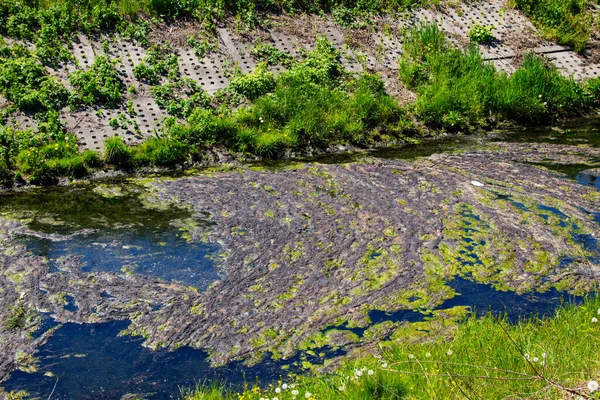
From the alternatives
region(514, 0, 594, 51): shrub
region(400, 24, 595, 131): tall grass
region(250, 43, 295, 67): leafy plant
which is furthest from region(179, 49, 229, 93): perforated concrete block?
region(514, 0, 594, 51): shrub

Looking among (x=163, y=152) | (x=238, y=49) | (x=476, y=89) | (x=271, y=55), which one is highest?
(x=238, y=49)

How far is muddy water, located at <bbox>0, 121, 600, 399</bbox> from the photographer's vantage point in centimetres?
548

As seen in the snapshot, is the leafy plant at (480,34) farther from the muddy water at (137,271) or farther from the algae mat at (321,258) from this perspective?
the algae mat at (321,258)

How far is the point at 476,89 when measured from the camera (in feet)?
45.0

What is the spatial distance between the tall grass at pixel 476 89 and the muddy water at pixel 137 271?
1953 mm

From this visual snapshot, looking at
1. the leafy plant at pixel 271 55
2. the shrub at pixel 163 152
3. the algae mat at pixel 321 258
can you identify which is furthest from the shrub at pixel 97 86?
the leafy plant at pixel 271 55

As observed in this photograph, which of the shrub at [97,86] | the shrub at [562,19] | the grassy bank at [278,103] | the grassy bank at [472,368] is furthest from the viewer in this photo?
the shrub at [562,19]

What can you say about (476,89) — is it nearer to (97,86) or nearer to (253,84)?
(253,84)

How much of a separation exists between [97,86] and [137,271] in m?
5.52

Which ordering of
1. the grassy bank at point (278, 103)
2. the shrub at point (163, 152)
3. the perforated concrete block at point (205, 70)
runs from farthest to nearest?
the perforated concrete block at point (205, 70), the shrub at point (163, 152), the grassy bank at point (278, 103)

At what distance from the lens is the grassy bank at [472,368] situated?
14.9ft

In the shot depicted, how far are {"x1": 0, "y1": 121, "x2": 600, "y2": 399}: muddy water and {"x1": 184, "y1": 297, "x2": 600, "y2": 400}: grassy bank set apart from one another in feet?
1.44

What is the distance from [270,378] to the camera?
541 cm

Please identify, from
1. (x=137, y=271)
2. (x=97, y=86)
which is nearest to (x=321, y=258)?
(x=137, y=271)
